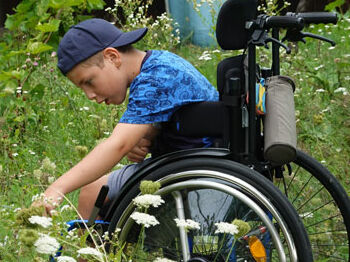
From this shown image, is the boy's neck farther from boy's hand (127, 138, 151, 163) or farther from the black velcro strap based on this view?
the black velcro strap

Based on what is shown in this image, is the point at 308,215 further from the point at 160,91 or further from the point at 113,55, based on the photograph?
the point at 113,55

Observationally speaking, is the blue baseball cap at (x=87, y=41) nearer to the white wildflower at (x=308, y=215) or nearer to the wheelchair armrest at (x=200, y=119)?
the wheelchair armrest at (x=200, y=119)

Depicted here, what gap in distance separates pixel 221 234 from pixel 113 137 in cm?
48

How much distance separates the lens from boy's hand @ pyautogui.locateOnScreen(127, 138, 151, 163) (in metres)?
2.77

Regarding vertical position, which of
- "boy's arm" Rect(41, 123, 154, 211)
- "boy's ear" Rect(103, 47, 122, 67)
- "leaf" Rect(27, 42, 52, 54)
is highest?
"leaf" Rect(27, 42, 52, 54)

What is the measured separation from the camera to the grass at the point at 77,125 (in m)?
3.79

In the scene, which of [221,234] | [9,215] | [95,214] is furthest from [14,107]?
[221,234]

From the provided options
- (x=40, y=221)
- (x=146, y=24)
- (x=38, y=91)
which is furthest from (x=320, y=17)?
(x=146, y=24)

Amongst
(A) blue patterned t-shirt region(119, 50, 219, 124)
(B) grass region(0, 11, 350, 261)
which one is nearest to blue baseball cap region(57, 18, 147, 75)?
(A) blue patterned t-shirt region(119, 50, 219, 124)

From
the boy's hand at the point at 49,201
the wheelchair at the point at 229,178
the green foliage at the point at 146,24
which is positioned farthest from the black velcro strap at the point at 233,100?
the green foliage at the point at 146,24

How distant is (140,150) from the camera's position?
110 inches

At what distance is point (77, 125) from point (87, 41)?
1752 millimetres

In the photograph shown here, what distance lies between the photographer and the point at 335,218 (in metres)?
3.07

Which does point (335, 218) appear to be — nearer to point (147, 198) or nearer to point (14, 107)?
point (147, 198)
